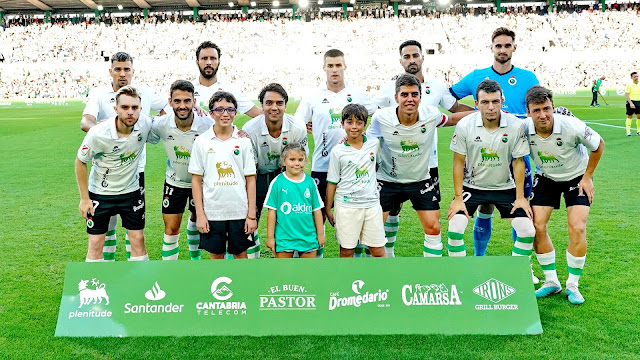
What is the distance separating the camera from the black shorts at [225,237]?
442 centimetres

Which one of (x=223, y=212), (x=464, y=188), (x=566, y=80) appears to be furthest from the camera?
(x=566, y=80)

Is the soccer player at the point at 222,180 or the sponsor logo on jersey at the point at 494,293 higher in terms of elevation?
the soccer player at the point at 222,180

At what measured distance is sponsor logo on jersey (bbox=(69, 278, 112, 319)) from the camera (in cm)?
366

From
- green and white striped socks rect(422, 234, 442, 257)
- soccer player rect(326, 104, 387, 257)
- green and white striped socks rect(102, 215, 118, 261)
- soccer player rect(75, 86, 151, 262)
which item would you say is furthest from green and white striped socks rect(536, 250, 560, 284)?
green and white striped socks rect(102, 215, 118, 261)

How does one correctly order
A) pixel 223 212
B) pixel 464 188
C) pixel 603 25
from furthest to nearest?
pixel 603 25
pixel 464 188
pixel 223 212

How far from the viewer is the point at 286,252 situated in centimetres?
438

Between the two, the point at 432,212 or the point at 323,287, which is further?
the point at 432,212

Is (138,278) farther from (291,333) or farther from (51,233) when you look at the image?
(51,233)

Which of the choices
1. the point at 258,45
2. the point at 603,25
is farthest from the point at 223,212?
the point at 603,25

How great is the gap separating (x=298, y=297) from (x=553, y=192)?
264 centimetres

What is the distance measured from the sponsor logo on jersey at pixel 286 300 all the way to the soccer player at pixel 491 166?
1698 mm

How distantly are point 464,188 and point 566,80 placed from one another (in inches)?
1664

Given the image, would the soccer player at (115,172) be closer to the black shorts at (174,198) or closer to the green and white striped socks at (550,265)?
the black shorts at (174,198)

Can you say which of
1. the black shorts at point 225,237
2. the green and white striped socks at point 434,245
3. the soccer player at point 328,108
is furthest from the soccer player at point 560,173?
the black shorts at point 225,237
